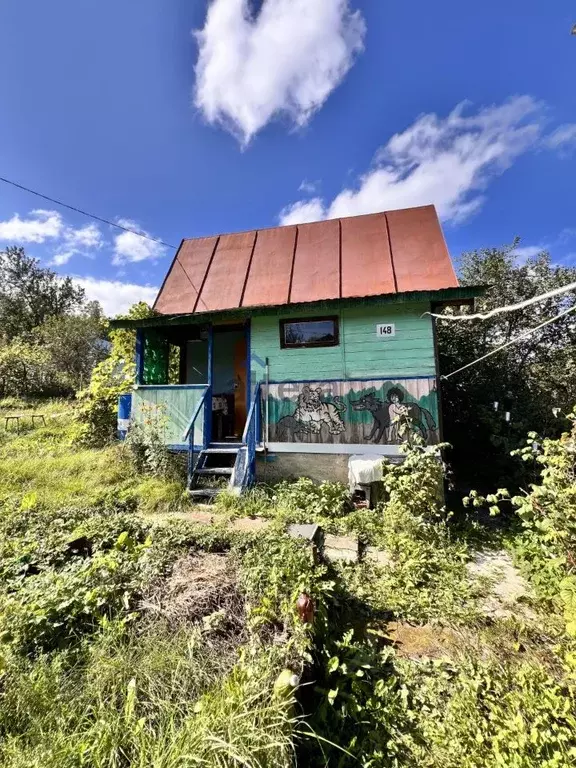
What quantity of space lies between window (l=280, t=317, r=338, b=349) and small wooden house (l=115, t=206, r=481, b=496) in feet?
0.07

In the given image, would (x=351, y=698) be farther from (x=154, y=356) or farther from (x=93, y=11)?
(x=93, y=11)

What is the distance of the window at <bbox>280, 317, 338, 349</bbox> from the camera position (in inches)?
281

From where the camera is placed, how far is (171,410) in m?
7.43

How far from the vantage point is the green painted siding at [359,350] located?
21.7 ft

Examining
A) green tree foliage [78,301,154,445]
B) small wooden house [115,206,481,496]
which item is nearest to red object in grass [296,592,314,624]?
small wooden house [115,206,481,496]

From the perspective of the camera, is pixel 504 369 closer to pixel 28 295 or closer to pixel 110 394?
pixel 110 394

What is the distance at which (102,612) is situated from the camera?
266cm

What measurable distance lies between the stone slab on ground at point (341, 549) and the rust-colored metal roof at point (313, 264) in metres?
4.36

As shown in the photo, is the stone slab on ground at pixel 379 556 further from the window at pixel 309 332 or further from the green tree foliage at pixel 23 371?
the green tree foliage at pixel 23 371

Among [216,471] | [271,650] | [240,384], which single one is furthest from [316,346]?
[271,650]

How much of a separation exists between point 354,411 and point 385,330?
1718 mm

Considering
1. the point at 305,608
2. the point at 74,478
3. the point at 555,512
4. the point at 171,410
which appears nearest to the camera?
the point at 305,608

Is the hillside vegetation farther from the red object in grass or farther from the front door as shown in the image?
the front door

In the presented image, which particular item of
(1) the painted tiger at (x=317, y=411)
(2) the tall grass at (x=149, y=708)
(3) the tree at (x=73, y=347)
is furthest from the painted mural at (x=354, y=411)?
(3) the tree at (x=73, y=347)
